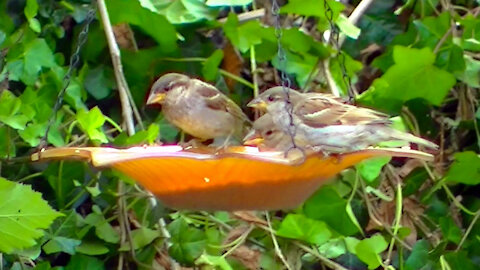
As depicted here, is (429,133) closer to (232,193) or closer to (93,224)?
(93,224)

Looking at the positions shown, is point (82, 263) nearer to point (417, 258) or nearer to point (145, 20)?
point (145, 20)

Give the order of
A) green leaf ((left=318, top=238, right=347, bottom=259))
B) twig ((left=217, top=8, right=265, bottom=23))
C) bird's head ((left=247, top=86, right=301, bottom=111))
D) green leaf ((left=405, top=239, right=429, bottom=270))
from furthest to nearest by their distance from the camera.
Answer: twig ((left=217, top=8, right=265, bottom=23)), green leaf ((left=405, top=239, right=429, bottom=270)), green leaf ((left=318, top=238, right=347, bottom=259)), bird's head ((left=247, top=86, right=301, bottom=111))

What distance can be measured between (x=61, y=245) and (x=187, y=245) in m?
0.32

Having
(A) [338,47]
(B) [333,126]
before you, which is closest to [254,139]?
(B) [333,126]

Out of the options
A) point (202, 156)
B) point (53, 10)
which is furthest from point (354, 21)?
point (202, 156)

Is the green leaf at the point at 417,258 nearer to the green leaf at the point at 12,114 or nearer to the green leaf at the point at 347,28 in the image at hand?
the green leaf at the point at 347,28

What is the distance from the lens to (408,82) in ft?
10.2

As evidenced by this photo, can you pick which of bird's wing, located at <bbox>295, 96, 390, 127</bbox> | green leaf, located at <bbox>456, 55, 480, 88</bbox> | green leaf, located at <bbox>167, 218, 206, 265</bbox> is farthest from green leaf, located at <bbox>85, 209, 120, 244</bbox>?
green leaf, located at <bbox>456, 55, 480, 88</bbox>

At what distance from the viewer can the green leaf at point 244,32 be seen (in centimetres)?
306

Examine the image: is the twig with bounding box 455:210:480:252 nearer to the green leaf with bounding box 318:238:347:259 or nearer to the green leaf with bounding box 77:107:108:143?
the green leaf with bounding box 318:238:347:259

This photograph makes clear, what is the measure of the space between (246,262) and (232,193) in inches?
45.7

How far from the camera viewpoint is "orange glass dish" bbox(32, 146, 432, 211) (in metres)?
1.79

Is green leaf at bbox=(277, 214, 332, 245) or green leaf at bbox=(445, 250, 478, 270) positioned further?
green leaf at bbox=(445, 250, 478, 270)

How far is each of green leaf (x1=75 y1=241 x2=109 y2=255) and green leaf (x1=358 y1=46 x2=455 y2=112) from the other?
0.80m
